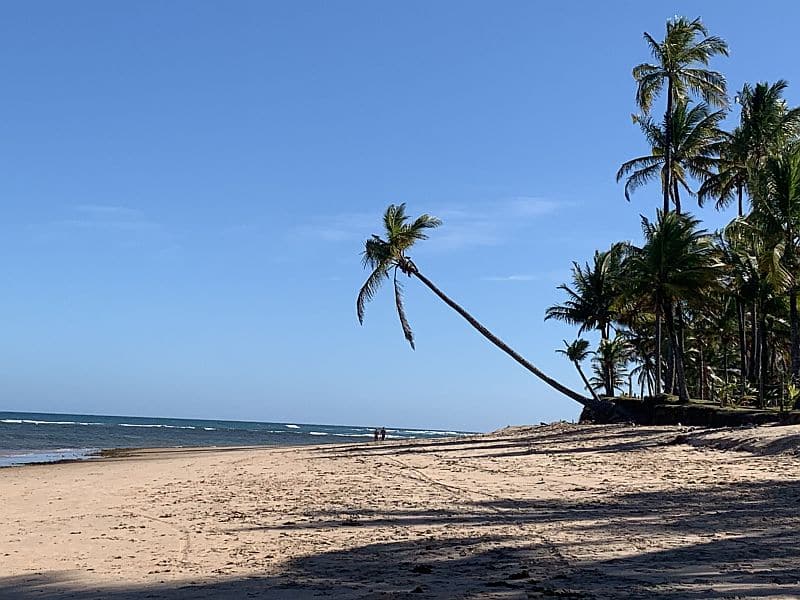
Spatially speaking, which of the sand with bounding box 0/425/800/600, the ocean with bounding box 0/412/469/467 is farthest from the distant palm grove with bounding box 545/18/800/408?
the ocean with bounding box 0/412/469/467

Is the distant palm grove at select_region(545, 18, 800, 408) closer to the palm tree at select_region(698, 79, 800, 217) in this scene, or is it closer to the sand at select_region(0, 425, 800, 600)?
the palm tree at select_region(698, 79, 800, 217)

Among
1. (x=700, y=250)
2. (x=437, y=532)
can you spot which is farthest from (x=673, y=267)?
(x=437, y=532)

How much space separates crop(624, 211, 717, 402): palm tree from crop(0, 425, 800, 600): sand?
1192cm

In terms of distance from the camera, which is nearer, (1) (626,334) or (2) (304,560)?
(2) (304,560)

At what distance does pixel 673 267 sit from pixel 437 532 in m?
22.3

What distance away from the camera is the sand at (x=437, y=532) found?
626 centimetres

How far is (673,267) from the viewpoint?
2870 centimetres

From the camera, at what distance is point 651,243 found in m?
29.4

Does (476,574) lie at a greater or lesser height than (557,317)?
lesser

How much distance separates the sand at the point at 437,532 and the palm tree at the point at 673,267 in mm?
11921

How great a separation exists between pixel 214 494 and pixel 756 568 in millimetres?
9699

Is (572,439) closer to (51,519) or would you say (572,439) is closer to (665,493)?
(665,493)

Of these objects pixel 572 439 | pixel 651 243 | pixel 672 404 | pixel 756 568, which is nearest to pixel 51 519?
pixel 756 568

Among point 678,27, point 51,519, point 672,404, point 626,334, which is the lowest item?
point 51,519
